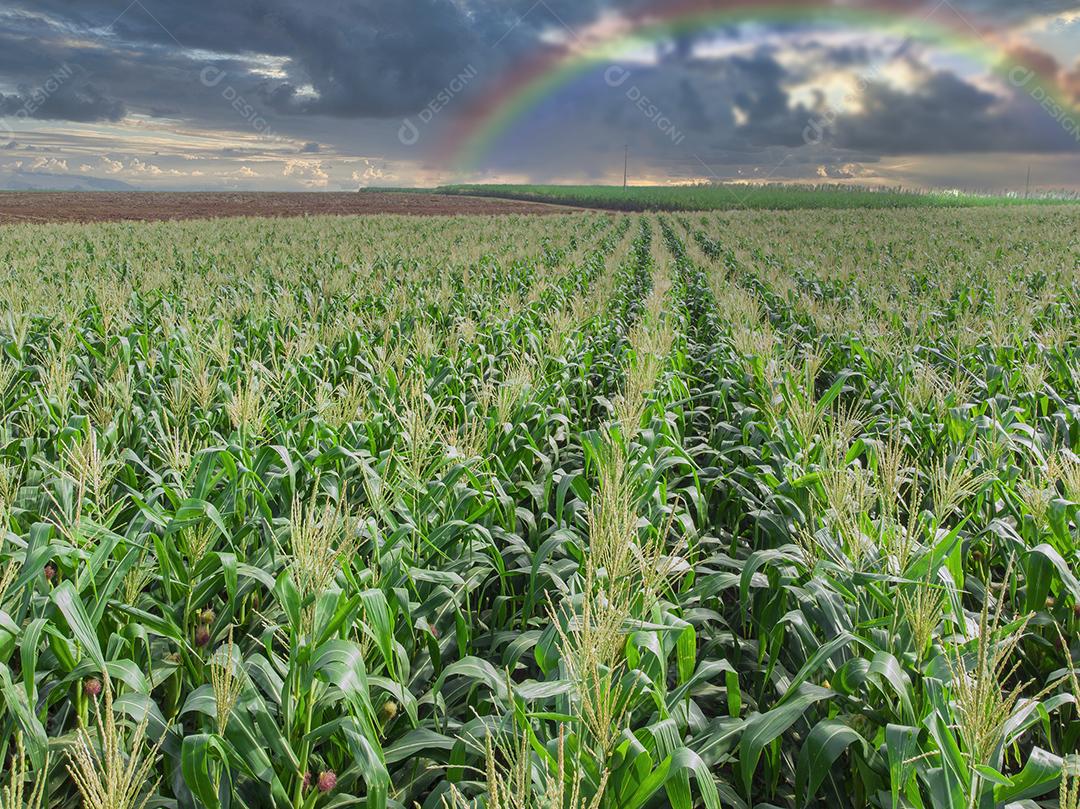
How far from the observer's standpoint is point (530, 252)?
57.7 feet

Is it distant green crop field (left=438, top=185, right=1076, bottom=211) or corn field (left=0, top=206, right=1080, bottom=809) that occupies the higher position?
distant green crop field (left=438, top=185, right=1076, bottom=211)

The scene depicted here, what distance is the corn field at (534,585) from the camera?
1.85 meters

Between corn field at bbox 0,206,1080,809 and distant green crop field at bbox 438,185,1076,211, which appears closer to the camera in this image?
corn field at bbox 0,206,1080,809

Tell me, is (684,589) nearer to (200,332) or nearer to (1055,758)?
(1055,758)

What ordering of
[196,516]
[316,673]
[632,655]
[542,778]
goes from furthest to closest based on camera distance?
[196,516], [632,655], [316,673], [542,778]

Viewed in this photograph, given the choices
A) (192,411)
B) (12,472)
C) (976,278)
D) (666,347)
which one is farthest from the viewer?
(976,278)

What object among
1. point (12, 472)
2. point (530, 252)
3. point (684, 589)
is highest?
point (530, 252)

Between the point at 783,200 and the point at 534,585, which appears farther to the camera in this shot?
the point at 783,200

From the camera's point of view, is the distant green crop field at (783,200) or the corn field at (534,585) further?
the distant green crop field at (783,200)

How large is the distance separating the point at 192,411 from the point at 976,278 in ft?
44.8

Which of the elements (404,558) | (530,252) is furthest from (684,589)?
(530,252)

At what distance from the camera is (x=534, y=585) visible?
9.78 feet

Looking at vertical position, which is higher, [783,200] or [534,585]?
[783,200]

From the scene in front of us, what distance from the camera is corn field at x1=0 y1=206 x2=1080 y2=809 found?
1.85m
